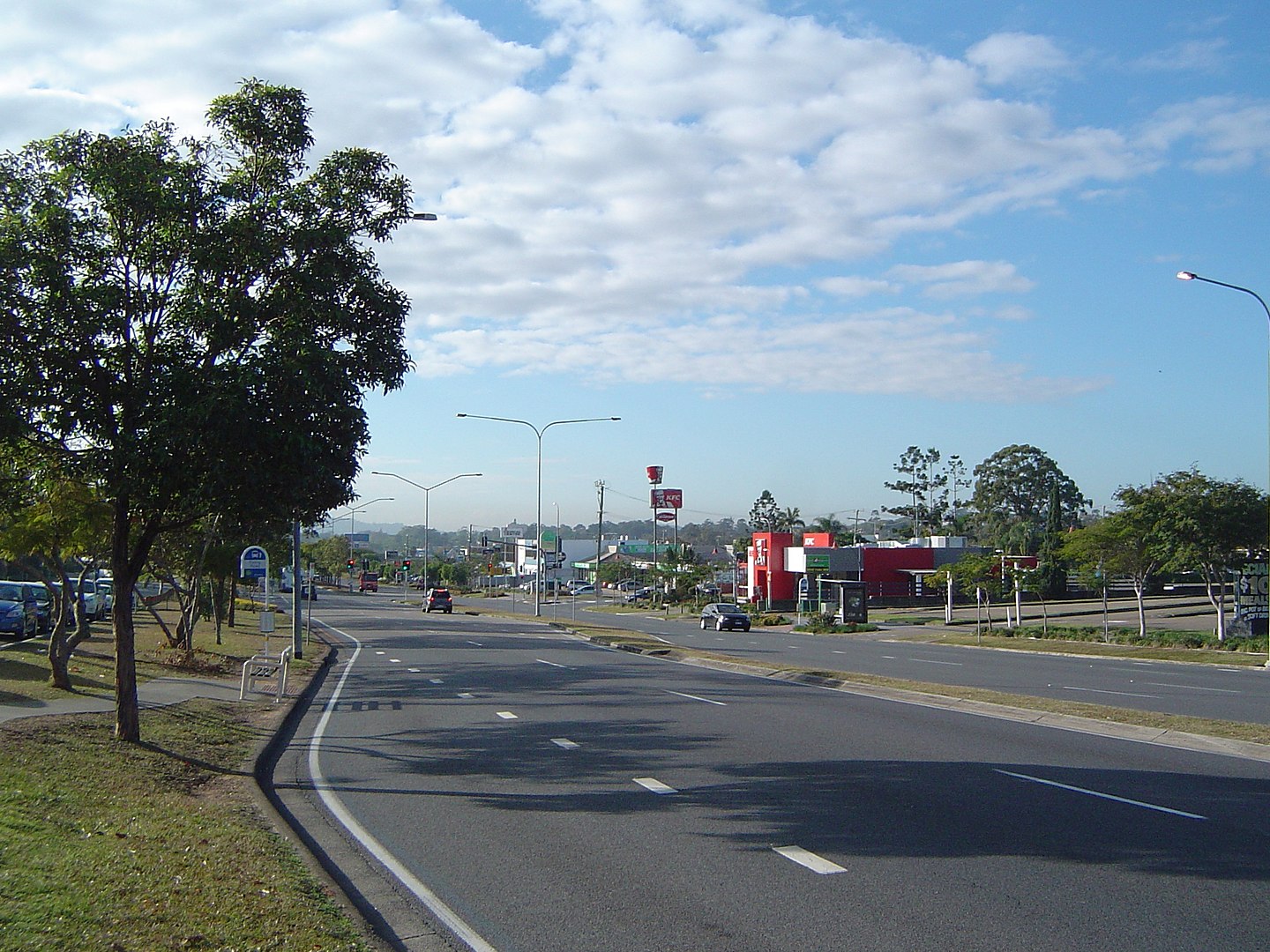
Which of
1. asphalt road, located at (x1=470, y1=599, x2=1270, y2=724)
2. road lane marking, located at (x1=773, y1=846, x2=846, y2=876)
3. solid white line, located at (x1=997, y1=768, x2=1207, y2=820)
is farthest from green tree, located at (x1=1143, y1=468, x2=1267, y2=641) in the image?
road lane marking, located at (x1=773, y1=846, x2=846, y2=876)

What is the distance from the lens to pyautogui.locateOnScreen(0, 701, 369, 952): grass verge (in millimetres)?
6031

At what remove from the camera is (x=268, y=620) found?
89.3 feet

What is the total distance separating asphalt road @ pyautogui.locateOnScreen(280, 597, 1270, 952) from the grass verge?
739 mm

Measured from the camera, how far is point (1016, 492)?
115 m

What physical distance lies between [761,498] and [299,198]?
5079 inches

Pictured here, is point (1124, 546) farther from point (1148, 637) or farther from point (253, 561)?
point (253, 561)

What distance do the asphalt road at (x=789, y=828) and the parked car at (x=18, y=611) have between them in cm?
1538

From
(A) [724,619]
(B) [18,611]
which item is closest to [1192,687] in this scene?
(B) [18,611]

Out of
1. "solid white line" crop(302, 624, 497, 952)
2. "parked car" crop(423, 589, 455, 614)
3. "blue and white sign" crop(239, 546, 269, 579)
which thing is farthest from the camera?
"parked car" crop(423, 589, 455, 614)

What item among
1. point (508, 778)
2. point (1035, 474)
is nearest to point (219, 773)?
point (508, 778)

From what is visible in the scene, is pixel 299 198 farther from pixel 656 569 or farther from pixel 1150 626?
pixel 656 569

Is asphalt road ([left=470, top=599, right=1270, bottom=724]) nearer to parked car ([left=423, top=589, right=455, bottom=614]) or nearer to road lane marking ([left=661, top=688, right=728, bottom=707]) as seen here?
road lane marking ([left=661, top=688, right=728, bottom=707])

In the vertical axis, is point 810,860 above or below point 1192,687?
above

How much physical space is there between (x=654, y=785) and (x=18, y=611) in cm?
2412
